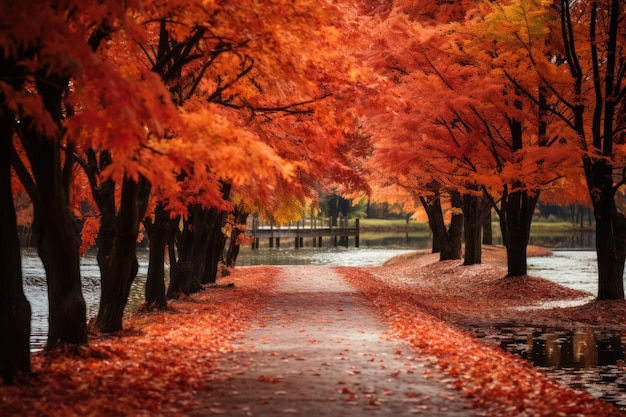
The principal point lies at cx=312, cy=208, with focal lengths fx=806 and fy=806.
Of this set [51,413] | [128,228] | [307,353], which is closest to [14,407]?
[51,413]

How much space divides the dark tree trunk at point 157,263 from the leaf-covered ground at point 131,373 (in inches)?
104

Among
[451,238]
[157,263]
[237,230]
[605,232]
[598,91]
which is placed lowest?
[157,263]

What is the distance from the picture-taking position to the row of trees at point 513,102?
2003 cm

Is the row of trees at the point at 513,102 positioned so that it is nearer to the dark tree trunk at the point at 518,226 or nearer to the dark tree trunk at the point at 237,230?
the dark tree trunk at the point at 518,226

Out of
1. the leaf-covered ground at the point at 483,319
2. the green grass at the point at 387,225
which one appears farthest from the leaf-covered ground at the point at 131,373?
the green grass at the point at 387,225

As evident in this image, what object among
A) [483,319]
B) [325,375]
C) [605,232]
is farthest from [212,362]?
[605,232]

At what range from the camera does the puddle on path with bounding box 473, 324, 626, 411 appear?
37.7 ft

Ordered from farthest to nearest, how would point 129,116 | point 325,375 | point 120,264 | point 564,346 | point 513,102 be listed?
point 513,102 → point 564,346 → point 120,264 → point 325,375 → point 129,116

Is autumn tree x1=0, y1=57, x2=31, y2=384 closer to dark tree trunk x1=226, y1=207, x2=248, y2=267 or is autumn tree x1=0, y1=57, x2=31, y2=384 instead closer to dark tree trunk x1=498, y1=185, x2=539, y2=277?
dark tree trunk x1=498, y1=185, x2=539, y2=277

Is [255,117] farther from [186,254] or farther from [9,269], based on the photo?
[9,269]

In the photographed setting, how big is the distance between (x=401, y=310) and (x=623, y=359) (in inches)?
202

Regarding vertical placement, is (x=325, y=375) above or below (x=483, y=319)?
above

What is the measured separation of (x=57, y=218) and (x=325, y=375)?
4130mm

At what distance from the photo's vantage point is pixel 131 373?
31.4ft
